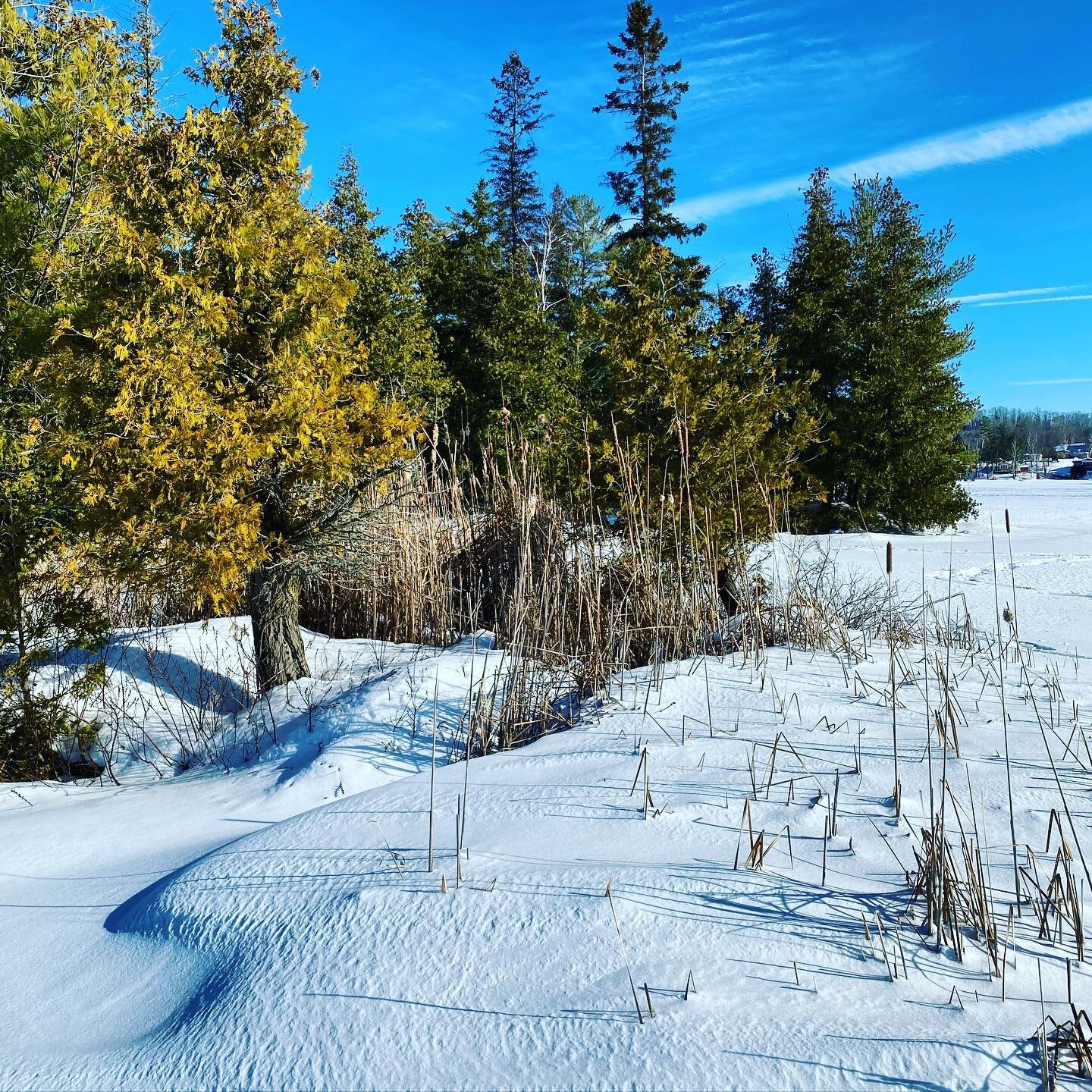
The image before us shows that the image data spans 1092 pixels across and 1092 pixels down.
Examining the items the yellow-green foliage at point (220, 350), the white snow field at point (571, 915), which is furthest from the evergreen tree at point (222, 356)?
the white snow field at point (571, 915)

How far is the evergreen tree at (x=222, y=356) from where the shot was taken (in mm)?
3590

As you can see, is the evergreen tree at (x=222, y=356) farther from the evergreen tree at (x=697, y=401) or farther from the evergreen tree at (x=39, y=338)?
the evergreen tree at (x=697, y=401)

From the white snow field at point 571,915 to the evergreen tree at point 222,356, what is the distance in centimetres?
131

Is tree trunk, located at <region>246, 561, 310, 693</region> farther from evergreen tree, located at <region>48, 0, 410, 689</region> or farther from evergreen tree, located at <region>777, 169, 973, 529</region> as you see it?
evergreen tree, located at <region>777, 169, 973, 529</region>

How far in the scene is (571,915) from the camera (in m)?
1.64

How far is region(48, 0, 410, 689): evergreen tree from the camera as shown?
11.8 ft

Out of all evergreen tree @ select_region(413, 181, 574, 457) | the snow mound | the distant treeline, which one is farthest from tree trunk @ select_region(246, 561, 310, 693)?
the distant treeline

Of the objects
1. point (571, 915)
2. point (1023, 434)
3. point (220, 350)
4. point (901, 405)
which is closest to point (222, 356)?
point (220, 350)

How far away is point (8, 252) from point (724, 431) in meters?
4.30

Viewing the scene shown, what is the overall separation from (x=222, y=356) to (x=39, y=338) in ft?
3.38

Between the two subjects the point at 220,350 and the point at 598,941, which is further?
the point at 220,350

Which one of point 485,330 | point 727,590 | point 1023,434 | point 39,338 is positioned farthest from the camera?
point 1023,434

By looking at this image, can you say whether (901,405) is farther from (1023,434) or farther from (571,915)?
(1023,434)

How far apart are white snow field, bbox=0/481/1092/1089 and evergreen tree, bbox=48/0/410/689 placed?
4.30 ft
